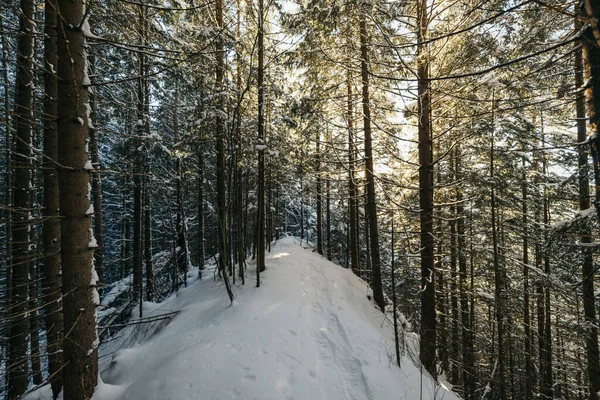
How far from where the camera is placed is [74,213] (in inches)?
108

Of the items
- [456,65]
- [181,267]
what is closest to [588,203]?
[456,65]

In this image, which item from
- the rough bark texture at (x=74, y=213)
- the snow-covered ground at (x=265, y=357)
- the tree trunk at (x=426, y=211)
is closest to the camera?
the rough bark texture at (x=74, y=213)

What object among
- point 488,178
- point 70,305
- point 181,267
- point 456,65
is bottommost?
point 181,267

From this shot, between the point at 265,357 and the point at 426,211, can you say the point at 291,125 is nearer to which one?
the point at 426,211

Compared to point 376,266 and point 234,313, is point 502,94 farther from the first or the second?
point 234,313

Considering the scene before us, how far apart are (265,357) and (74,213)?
11.1 ft

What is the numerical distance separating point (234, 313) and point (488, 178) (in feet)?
25.2

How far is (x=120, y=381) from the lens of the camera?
402 cm

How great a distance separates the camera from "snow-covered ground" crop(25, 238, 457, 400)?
3.55m

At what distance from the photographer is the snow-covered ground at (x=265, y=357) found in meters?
3.55

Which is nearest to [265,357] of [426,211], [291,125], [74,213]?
[74,213]

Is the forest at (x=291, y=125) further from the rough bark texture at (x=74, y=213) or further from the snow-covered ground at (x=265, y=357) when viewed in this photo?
the snow-covered ground at (x=265, y=357)

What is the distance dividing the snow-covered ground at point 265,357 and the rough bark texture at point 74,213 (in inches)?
21.1

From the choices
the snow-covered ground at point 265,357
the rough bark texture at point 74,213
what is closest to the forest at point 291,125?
the rough bark texture at point 74,213
